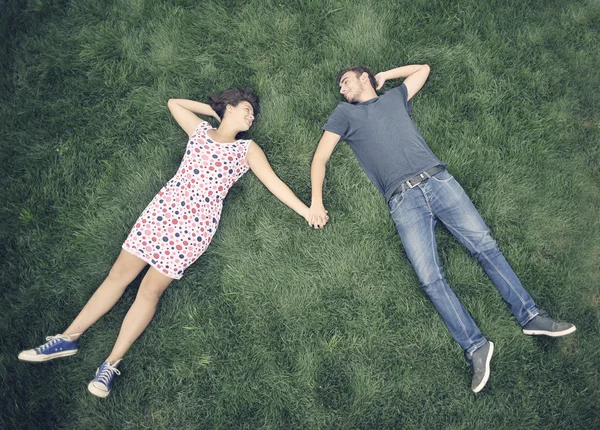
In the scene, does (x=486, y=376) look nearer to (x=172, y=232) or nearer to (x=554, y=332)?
(x=554, y=332)

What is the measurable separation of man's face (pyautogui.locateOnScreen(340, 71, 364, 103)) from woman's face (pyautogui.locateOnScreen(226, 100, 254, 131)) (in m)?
1.00

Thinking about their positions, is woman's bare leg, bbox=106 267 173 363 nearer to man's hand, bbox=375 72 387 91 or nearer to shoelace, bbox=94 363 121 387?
shoelace, bbox=94 363 121 387

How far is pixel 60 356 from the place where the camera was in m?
3.48

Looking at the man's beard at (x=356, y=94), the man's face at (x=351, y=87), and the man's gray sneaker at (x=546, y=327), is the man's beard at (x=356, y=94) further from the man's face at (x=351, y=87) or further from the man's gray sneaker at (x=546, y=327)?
the man's gray sneaker at (x=546, y=327)

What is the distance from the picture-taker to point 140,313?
3.47 m

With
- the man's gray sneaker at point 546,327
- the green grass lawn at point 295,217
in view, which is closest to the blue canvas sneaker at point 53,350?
the green grass lawn at point 295,217

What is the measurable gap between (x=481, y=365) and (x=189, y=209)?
2924mm

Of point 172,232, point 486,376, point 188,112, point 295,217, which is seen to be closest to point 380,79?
point 295,217

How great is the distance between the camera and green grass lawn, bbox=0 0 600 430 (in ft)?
11.4

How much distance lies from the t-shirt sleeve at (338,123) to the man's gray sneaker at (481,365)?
2378mm

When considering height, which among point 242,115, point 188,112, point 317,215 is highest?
point 188,112

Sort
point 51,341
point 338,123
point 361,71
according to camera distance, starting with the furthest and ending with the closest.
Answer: point 361,71
point 338,123
point 51,341

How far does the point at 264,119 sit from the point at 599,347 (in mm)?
3931

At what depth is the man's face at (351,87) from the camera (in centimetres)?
397
